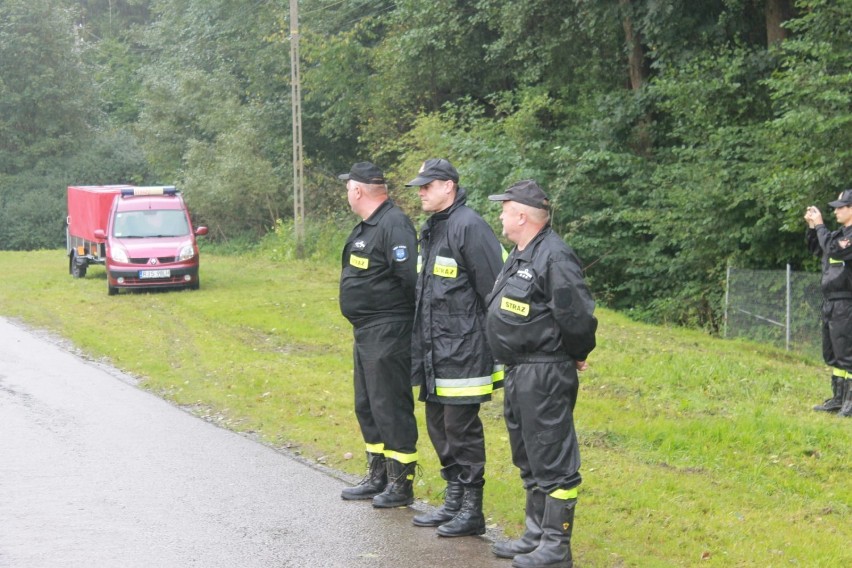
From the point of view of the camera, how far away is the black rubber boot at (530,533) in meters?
6.23

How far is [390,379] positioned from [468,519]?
1.11m

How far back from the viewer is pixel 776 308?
17922 mm

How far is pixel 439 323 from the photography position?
6809 mm

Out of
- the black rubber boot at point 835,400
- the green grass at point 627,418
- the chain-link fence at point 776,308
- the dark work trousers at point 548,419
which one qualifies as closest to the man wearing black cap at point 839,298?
the black rubber boot at point 835,400

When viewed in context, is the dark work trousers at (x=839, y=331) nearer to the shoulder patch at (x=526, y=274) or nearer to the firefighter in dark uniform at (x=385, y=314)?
the firefighter in dark uniform at (x=385, y=314)

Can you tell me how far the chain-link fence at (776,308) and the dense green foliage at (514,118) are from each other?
1190 mm

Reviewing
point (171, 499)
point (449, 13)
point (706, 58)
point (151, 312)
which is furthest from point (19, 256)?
point (171, 499)

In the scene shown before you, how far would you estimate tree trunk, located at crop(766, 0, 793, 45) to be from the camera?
2161cm

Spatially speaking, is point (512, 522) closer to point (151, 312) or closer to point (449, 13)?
point (151, 312)

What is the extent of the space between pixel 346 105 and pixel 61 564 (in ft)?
105

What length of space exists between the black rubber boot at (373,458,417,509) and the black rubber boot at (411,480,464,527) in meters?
0.41

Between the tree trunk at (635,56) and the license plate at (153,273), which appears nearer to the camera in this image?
the license plate at (153,273)

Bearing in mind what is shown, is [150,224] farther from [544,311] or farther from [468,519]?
[544,311]

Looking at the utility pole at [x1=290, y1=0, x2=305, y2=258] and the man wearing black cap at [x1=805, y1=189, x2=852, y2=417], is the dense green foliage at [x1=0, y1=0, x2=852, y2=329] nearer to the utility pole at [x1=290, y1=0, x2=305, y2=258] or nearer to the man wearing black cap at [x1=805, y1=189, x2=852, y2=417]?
the utility pole at [x1=290, y1=0, x2=305, y2=258]
